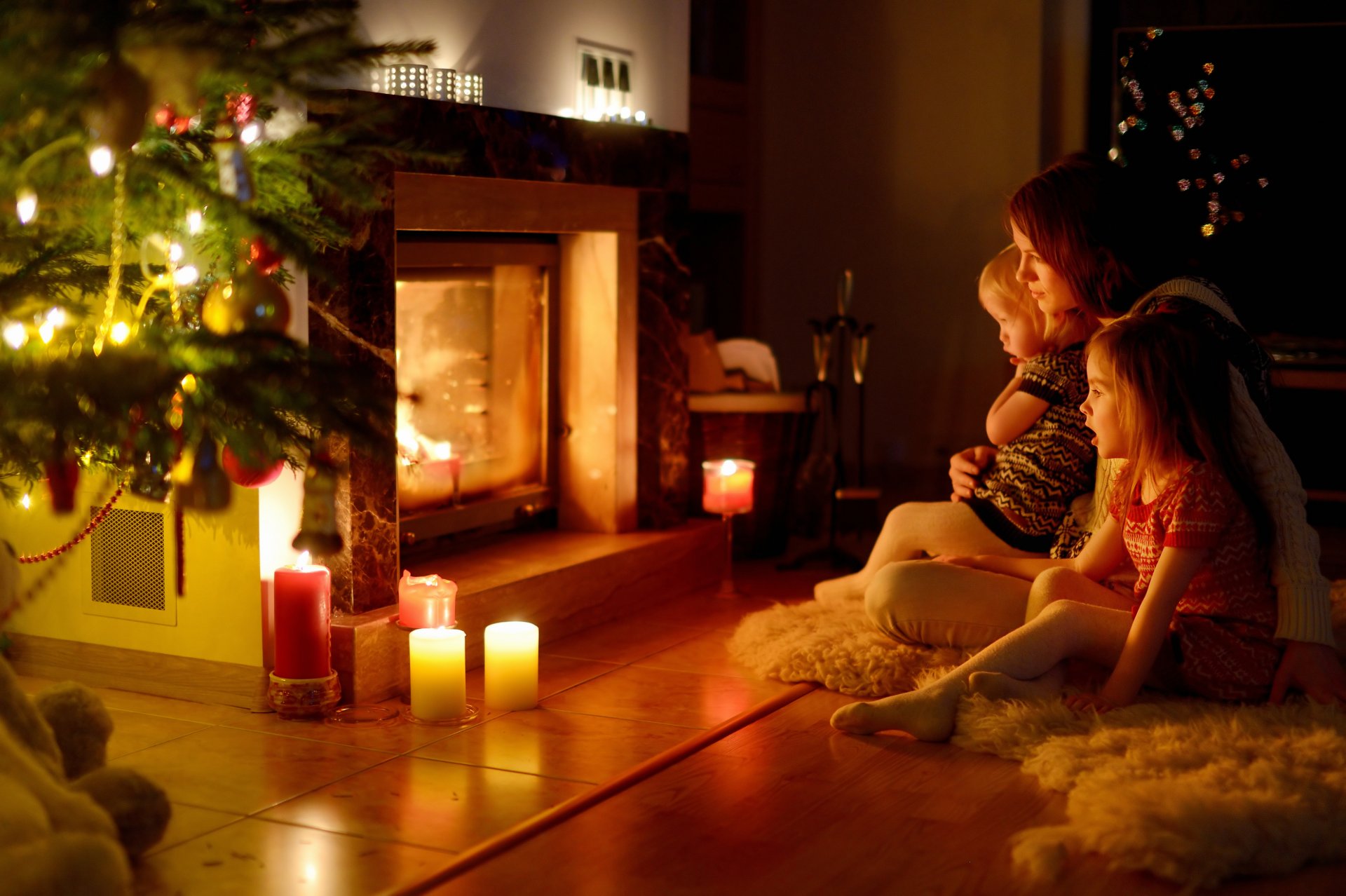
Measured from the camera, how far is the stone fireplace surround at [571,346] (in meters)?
2.84

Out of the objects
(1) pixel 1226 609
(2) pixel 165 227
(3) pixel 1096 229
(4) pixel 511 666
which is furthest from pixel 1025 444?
(2) pixel 165 227

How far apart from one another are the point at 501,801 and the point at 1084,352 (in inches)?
56.5

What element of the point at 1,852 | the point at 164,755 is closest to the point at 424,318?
the point at 164,755

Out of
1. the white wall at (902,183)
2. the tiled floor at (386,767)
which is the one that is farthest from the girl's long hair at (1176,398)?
the white wall at (902,183)

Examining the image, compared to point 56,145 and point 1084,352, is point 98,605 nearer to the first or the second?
point 56,145

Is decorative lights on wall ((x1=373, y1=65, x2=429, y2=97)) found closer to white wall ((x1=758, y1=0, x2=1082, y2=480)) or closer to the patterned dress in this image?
the patterned dress

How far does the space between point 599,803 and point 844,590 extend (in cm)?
126

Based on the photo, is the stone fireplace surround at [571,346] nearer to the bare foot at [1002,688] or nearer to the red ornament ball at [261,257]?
the red ornament ball at [261,257]

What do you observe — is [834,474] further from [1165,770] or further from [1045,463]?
[1165,770]

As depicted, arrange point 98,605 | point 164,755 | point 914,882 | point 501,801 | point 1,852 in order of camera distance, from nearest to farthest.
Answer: point 1,852 < point 914,882 < point 501,801 < point 164,755 < point 98,605

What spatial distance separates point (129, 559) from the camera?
9.41ft

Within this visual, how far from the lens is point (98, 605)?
9.55 ft

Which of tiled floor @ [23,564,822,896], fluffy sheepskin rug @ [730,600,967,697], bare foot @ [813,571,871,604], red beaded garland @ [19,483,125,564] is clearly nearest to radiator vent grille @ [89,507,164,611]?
red beaded garland @ [19,483,125,564]

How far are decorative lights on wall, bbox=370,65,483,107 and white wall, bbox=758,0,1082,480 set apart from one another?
2.59 meters
